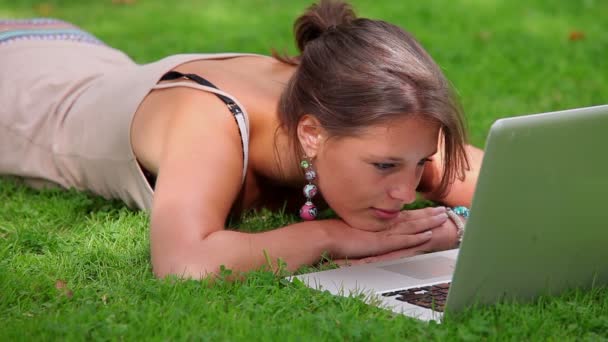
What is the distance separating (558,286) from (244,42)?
4.81m

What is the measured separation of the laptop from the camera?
8.75 ft

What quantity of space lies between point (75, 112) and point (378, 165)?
5.78ft

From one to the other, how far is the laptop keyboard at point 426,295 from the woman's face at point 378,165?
13.3 inches

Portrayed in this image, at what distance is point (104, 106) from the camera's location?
4.41 m

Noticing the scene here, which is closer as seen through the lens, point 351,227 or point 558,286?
point 558,286

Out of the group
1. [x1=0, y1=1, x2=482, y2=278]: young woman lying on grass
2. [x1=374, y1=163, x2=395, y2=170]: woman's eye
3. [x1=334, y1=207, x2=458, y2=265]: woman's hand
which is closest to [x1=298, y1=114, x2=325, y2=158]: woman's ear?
[x1=0, y1=1, x2=482, y2=278]: young woman lying on grass

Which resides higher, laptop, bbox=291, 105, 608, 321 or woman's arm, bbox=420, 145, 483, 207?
laptop, bbox=291, 105, 608, 321

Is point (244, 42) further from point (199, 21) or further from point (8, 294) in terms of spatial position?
point (8, 294)

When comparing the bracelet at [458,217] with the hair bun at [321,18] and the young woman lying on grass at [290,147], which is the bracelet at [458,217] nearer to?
the young woman lying on grass at [290,147]

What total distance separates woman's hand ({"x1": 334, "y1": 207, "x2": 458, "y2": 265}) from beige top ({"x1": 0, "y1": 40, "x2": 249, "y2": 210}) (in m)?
0.87

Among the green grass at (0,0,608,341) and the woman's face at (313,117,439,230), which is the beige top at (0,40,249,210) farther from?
the woman's face at (313,117,439,230)

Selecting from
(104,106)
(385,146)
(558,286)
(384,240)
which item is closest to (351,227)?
(384,240)

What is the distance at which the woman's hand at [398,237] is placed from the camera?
3596 millimetres

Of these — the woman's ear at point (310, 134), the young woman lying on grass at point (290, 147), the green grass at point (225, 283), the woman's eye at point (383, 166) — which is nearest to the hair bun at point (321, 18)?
the young woman lying on grass at point (290, 147)
